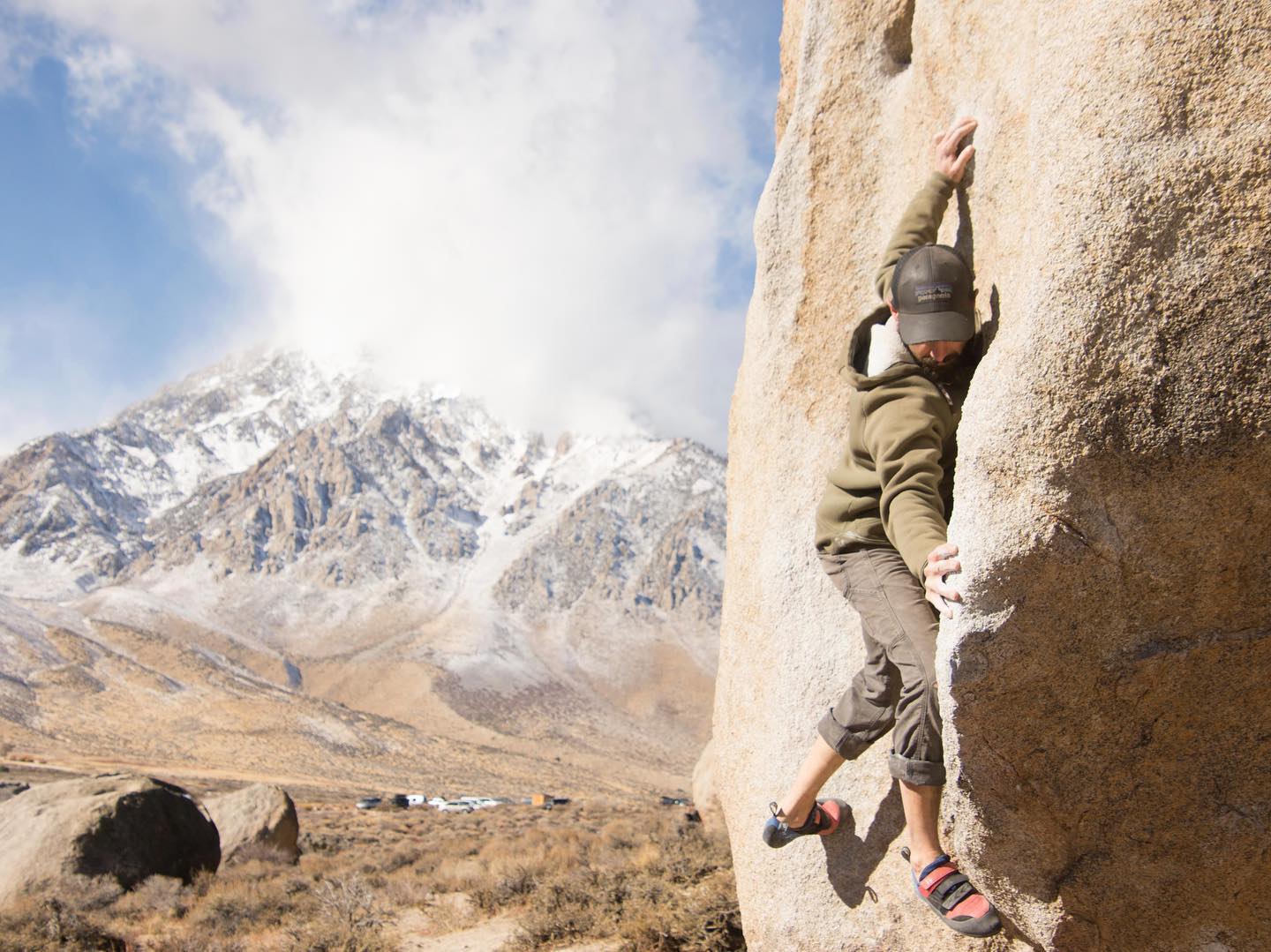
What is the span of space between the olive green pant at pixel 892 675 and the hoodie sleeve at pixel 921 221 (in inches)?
51.6

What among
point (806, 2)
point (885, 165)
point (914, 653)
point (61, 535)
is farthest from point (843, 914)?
point (61, 535)

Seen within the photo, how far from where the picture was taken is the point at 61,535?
456ft

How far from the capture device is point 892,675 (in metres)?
3.81

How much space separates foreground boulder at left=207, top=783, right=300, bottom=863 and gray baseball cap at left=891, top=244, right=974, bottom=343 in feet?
43.4

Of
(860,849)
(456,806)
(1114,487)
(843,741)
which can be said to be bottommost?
(860,849)

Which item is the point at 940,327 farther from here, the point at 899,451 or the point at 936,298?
the point at 899,451

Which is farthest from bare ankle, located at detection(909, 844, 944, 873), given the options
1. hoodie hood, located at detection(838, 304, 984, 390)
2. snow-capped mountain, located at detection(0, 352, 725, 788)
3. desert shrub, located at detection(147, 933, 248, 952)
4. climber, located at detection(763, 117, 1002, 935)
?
snow-capped mountain, located at detection(0, 352, 725, 788)

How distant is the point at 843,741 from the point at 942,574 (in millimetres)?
1262

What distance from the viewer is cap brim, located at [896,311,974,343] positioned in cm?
359

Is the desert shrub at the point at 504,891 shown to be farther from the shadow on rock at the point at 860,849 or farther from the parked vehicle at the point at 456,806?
the parked vehicle at the point at 456,806

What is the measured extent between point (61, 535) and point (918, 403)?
162 m

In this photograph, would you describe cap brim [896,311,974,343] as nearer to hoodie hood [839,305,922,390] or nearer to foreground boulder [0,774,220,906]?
hoodie hood [839,305,922,390]

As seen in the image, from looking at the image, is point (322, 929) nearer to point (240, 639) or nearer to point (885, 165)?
point (885, 165)

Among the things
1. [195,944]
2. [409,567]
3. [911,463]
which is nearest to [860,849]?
[911,463]
